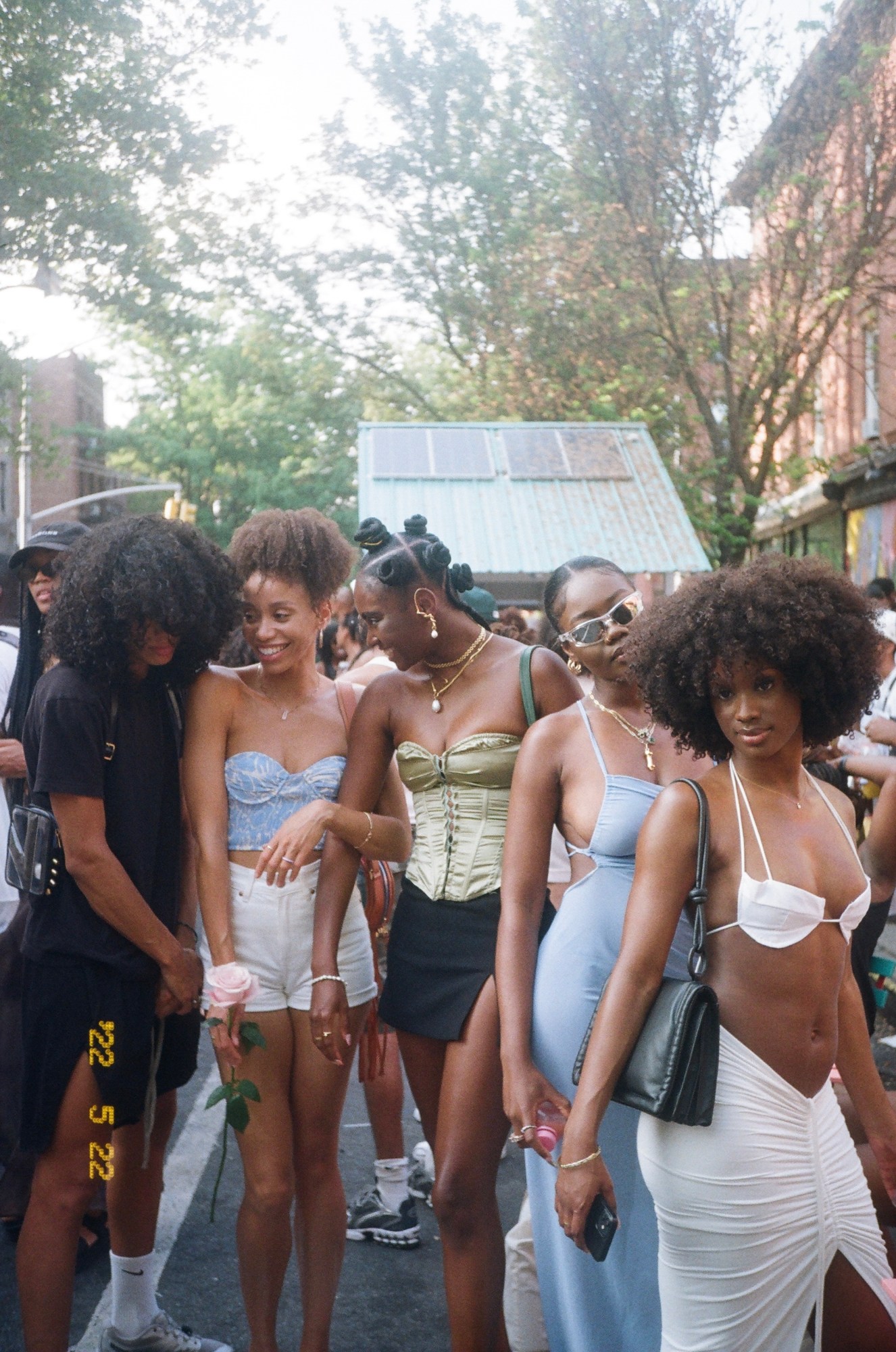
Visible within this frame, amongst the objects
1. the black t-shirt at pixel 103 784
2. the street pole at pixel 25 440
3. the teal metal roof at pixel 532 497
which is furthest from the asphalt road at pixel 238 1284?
the street pole at pixel 25 440

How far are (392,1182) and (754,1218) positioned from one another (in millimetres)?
2514

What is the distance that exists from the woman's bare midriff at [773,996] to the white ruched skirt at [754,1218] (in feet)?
0.09

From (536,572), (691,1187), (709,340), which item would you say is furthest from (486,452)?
(691,1187)

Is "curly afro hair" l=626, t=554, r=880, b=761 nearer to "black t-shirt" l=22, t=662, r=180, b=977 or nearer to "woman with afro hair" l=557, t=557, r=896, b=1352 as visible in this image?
"woman with afro hair" l=557, t=557, r=896, b=1352

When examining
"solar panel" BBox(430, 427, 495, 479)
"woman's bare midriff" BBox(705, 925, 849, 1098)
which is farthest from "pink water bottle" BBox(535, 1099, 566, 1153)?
"solar panel" BBox(430, 427, 495, 479)

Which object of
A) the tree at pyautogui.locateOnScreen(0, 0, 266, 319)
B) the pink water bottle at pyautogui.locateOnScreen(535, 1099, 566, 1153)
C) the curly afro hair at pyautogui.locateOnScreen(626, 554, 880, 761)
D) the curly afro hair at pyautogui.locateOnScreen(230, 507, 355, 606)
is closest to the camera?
the curly afro hair at pyautogui.locateOnScreen(626, 554, 880, 761)

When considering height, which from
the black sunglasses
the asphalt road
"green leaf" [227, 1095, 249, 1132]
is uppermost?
the black sunglasses

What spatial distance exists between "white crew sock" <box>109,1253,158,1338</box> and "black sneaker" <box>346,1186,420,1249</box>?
931 millimetres

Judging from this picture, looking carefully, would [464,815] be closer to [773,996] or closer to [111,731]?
[111,731]

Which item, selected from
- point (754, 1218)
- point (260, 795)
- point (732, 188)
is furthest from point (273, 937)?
point (732, 188)

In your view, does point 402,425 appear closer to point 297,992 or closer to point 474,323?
point 474,323

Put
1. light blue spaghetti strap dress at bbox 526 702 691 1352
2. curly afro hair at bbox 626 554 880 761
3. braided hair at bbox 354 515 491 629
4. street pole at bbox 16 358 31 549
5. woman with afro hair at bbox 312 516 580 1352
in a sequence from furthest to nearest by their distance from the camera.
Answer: street pole at bbox 16 358 31 549
braided hair at bbox 354 515 491 629
woman with afro hair at bbox 312 516 580 1352
light blue spaghetti strap dress at bbox 526 702 691 1352
curly afro hair at bbox 626 554 880 761

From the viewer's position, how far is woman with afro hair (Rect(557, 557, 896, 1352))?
2406 millimetres

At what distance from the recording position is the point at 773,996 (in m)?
2.45
